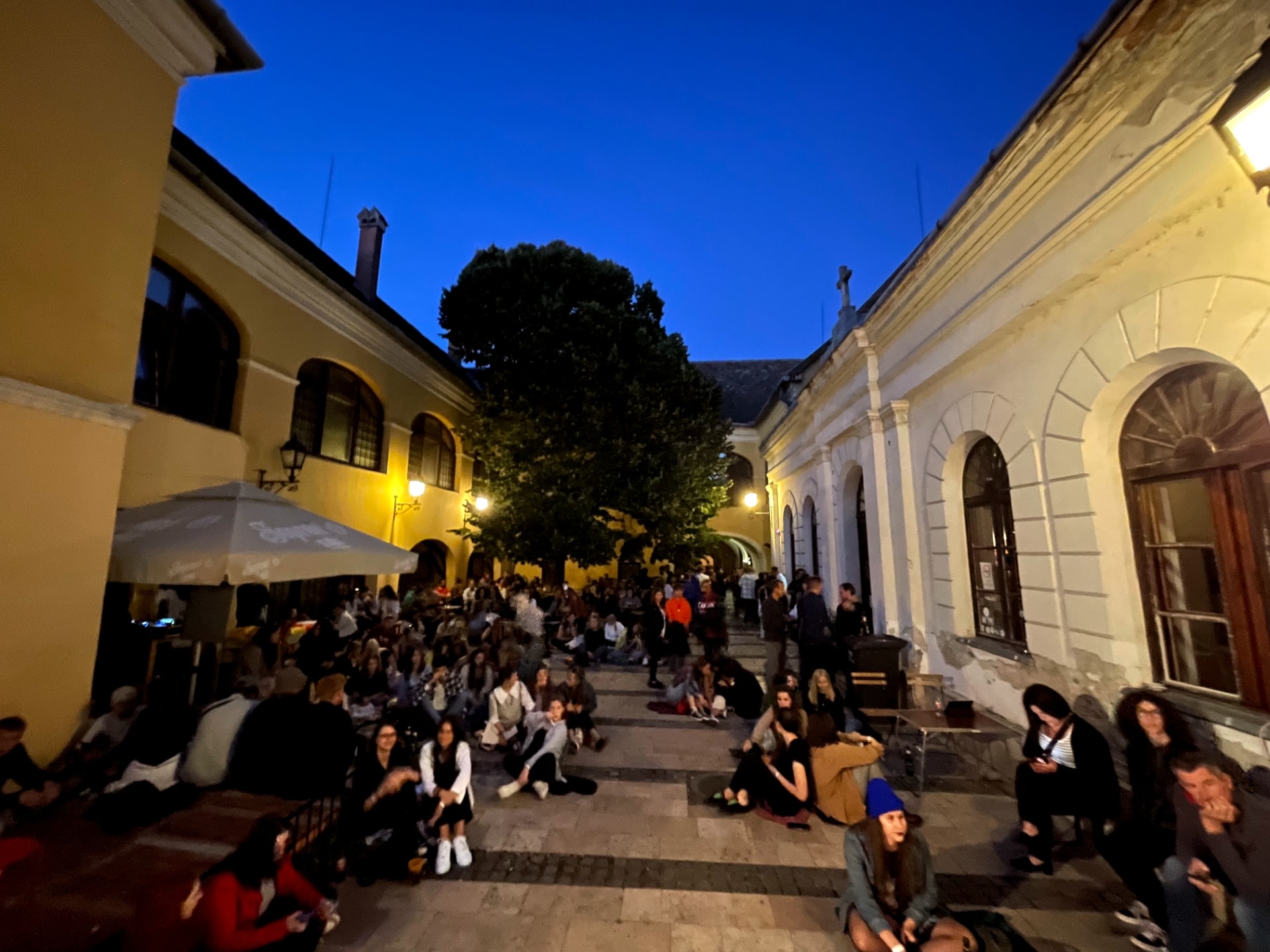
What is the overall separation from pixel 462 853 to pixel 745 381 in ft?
87.7

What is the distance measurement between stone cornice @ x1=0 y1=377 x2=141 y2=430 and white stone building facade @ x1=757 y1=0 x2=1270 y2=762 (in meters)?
7.64

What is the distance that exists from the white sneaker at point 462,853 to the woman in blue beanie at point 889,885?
8.89 ft

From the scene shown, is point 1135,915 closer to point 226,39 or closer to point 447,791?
point 447,791

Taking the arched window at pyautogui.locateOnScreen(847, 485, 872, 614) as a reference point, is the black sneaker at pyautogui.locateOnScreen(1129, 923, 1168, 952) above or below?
below

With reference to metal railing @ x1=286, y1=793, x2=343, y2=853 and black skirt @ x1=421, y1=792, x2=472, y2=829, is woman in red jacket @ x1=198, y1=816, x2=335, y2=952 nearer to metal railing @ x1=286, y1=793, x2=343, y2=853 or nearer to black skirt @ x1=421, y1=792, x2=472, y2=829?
metal railing @ x1=286, y1=793, x2=343, y2=853

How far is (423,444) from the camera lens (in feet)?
50.9

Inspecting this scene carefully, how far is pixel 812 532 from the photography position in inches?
581

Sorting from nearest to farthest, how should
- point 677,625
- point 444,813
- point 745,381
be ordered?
point 444,813 → point 677,625 → point 745,381

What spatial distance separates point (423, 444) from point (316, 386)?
413cm

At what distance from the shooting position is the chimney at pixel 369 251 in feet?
50.0

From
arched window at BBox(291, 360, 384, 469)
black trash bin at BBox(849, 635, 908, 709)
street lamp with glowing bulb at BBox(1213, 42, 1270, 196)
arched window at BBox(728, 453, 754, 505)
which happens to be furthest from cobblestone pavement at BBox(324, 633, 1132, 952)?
arched window at BBox(728, 453, 754, 505)

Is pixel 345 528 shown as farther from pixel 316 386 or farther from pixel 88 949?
pixel 316 386

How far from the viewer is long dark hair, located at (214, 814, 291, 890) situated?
2.81 meters

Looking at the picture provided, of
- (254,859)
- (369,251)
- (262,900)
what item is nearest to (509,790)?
(262,900)
